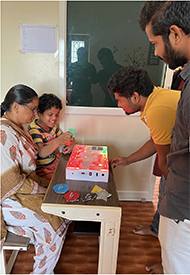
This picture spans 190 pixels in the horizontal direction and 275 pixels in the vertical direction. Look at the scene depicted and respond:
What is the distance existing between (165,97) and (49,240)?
42.0 inches

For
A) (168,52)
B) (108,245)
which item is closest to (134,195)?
(108,245)

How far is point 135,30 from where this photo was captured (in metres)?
1.81

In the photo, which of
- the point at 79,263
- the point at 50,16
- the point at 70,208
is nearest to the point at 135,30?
the point at 50,16

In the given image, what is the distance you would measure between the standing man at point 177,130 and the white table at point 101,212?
9.9 inches

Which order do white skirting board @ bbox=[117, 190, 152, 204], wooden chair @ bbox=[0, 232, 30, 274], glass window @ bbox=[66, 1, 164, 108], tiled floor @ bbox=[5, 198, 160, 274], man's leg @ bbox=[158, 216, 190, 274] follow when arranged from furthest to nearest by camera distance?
white skirting board @ bbox=[117, 190, 152, 204]
glass window @ bbox=[66, 1, 164, 108]
tiled floor @ bbox=[5, 198, 160, 274]
wooden chair @ bbox=[0, 232, 30, 274]
man's leg @ bbox=[158, 216, 190, 274]

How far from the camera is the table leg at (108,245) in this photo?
43.3 inches

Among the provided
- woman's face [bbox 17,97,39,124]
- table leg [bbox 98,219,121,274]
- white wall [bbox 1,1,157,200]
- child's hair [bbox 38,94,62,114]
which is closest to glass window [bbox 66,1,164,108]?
white wall [bbox 1,1,157,200]

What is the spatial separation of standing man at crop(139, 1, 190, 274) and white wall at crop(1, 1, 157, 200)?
42.0 inches

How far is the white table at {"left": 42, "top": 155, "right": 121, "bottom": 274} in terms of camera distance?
1.05 metres

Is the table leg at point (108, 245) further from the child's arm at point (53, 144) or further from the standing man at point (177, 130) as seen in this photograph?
the child's arm at point (53, 144)

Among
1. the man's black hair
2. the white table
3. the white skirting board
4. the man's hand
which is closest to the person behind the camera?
the white table

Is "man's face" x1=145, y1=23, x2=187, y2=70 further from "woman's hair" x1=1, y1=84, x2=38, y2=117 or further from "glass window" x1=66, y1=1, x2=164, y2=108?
"glass window" x1=66, y1=1, x2=164, y2=108

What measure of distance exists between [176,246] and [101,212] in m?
0.36

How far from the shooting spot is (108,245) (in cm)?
114
